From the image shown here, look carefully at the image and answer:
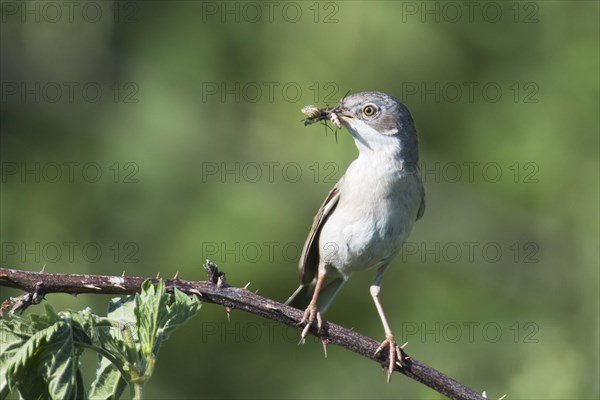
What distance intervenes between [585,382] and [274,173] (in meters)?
2.80

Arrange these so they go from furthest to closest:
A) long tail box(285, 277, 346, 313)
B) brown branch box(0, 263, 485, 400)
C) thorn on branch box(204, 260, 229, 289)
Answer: long tail box(285, 277, 346, 313)
thorn on branch box(204, 260, 229, 289)
brown branch box(0, 263, 485, 400)

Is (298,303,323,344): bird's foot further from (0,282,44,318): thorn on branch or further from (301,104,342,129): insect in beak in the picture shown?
(301,104,342,129): insect in beak

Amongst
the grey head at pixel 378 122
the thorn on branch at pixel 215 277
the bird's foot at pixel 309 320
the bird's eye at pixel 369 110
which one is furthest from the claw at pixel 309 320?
the bird's eye at pixel 369 110

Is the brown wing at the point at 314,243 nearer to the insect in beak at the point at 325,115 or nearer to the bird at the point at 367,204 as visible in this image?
the bird at the point at 367,204

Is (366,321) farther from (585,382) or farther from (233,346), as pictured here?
(585,382)

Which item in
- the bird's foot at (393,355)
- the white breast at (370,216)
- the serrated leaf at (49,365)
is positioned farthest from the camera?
the white breast at (370,216)

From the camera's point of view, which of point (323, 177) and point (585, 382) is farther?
point (323, 177)

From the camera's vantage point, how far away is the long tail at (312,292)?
Answer: 216 inches

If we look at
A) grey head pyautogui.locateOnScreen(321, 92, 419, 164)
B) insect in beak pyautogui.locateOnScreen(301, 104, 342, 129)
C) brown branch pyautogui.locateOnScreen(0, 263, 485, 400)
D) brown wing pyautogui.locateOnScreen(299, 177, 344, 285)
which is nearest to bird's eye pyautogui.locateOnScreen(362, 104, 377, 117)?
grey head pyautogui.locateOnScreen(321, 92, 419, 164)

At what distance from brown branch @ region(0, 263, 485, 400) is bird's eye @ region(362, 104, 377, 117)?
1691mm

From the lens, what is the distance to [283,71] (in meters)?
7.13

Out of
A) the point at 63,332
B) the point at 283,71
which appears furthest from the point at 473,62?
the point at 63,332

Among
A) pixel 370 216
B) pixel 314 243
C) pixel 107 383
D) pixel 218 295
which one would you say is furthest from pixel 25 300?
pixel 314 243

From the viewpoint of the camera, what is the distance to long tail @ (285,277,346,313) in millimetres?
5496
